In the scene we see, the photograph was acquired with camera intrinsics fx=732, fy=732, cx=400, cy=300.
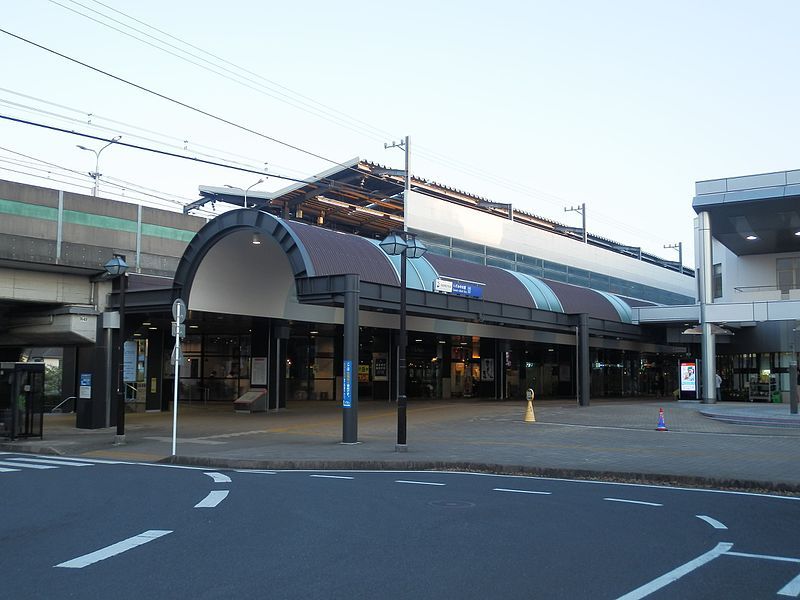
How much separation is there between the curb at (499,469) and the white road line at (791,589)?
630 cm

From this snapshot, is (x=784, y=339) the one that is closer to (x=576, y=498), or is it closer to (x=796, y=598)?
(x=576, y=498)

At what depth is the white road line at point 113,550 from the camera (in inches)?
279

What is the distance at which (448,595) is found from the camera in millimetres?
5992

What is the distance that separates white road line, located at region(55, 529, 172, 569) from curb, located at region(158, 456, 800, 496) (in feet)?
23.5

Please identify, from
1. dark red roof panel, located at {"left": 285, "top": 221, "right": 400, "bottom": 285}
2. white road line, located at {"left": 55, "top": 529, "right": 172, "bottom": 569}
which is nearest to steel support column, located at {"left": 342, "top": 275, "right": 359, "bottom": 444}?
dark red roof panel, located at {"left": 285, "top": 221, "right": 400, "bottom": 285}

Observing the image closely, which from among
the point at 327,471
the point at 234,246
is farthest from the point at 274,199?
the point at 327,471

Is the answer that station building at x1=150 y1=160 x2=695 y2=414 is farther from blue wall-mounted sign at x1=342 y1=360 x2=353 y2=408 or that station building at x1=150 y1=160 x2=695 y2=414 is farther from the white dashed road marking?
the white dashed road marking

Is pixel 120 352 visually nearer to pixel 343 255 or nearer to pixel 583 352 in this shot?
pixel 343 255

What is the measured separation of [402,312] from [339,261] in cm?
571

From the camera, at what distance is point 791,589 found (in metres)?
6.21

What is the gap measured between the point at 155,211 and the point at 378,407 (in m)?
27.6

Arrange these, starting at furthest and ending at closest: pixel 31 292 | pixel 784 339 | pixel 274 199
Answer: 1. pixel 274 199
2. pixel 784 339
3. pixel 31 292

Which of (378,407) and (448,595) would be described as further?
(378,407)

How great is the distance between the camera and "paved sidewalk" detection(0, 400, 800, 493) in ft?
47.4
